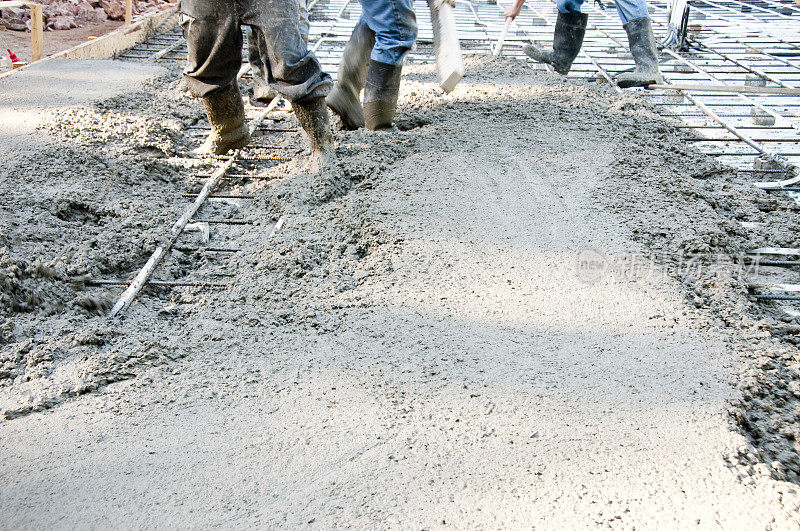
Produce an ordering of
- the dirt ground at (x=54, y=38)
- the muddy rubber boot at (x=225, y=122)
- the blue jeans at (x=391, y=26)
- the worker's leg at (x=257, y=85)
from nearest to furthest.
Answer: the muddy rubber boot at (x=225, y=122) < the blue jeans at (x=391, y=26) < the worker's leg at (x=257, y=85) < the dirt ground at (x=54, y=38)

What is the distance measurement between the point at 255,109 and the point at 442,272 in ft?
7.46

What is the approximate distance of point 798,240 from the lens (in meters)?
2.45

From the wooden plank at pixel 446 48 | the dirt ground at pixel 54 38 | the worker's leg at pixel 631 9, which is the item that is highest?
the wooden plank at pixel 446 48

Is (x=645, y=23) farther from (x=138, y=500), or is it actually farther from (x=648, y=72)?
(x=138, y=500)

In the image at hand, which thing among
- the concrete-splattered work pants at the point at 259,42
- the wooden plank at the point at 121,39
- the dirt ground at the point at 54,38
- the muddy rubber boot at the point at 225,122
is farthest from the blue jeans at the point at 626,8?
the dirt ground at the point at 54,38

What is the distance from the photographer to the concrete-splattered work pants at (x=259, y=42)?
106 inches

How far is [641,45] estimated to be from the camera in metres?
4.45

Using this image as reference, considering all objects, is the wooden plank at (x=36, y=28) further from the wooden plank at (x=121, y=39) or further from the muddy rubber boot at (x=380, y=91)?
the muddy rubber boot at (x=380, y=91)

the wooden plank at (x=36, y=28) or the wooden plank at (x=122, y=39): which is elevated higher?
the wooden plank at (x=36, y=28)

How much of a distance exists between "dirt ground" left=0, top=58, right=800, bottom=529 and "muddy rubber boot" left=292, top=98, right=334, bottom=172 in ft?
0.37

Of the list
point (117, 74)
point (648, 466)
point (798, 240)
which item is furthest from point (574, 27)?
point (648, 466)

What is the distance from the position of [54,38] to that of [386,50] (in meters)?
6.82

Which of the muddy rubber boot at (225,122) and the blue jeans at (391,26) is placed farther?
the blue jeans at (391,26)

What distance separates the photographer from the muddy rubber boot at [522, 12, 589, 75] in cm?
466
